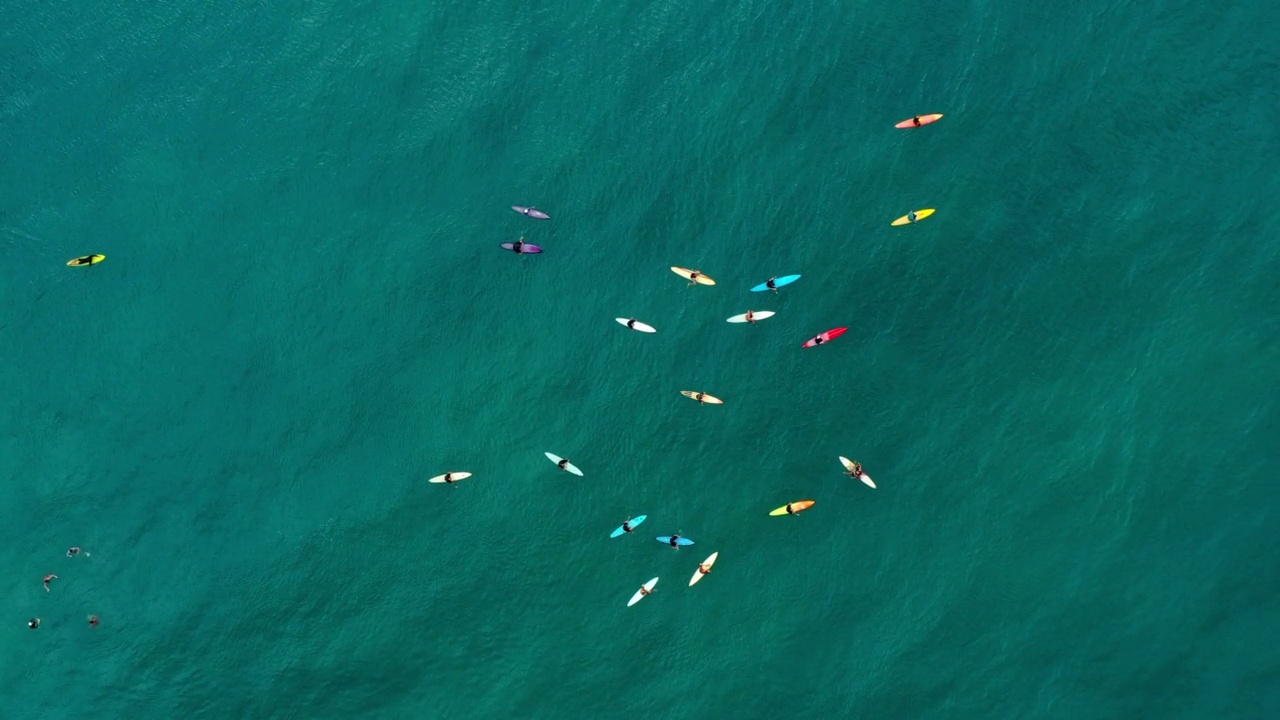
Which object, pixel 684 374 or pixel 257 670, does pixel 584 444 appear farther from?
pixel 257 670

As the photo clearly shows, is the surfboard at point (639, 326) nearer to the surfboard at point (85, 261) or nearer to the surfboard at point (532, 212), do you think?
the surfboard at point (532, 212)

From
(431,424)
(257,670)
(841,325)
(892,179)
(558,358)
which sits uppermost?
(892,179)

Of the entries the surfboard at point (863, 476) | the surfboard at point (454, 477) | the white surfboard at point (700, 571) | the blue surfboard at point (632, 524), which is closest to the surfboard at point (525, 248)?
the surfboard at point (454, 477)

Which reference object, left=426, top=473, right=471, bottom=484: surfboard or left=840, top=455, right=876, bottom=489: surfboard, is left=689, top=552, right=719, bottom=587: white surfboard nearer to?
left=840, top=455, right=876, bottom=489: surfboard

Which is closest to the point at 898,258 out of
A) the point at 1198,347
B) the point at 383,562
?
the point at 1198,347

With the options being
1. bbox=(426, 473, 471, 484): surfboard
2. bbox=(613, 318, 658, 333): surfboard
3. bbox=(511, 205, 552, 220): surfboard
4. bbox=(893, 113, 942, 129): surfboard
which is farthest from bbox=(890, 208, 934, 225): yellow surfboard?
bbox=(426, 473, 471, 484): surfboard

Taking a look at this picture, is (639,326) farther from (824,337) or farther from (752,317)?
(824,337)

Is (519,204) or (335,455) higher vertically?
(519,204)
